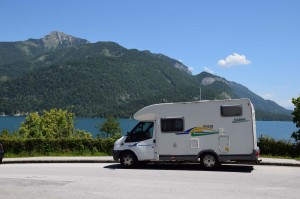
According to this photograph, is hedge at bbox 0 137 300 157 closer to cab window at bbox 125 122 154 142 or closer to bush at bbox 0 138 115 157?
bush at bbox 0 138 115 157

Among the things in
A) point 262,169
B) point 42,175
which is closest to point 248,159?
point 262,169

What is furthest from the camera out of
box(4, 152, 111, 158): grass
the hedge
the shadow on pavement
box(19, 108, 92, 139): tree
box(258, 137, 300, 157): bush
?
box(19, 108, 92, 139): tree

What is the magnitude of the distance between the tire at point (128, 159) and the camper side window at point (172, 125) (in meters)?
1.84

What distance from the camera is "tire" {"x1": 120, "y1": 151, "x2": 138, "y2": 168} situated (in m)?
16.4

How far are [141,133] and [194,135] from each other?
2.40 meters

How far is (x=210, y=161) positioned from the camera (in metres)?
15.5

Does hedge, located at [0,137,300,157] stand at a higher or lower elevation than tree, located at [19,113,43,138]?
lower

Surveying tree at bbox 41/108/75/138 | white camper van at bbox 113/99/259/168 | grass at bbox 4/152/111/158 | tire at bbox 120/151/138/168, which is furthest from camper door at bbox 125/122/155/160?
tree at bbox 41/108/75/138

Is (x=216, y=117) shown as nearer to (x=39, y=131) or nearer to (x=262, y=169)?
(x=262, y=169)

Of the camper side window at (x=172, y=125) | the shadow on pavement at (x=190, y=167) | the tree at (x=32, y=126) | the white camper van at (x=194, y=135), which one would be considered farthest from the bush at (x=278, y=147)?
the tree at (x=32, y=126)

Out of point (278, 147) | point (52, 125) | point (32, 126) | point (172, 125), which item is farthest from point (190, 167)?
point (32, 126)

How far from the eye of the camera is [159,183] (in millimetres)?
12039

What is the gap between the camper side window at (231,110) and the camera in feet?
49.7

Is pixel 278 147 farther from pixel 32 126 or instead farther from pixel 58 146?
pixel 32 126
